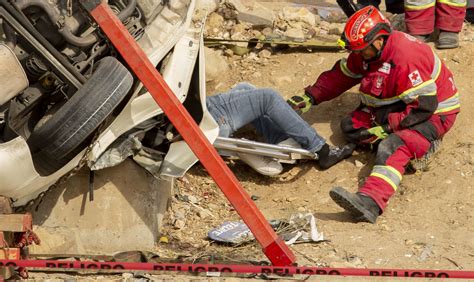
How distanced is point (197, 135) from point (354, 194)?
5.39ft

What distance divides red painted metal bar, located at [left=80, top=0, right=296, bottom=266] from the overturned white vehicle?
0.37 feet

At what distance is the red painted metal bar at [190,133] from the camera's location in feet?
22.4

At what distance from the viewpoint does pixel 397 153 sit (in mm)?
8430

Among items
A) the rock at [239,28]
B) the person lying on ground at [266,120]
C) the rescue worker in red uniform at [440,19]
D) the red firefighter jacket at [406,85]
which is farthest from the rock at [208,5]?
the red firefighter jacket at [406,85]

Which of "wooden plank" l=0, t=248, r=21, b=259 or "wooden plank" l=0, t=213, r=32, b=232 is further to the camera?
"wooden plank" l=0, t=213, r=32, b=232

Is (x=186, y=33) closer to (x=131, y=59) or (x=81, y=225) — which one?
(x=131, y=59)

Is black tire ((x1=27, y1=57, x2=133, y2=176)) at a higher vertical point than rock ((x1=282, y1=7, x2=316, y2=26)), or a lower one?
higher

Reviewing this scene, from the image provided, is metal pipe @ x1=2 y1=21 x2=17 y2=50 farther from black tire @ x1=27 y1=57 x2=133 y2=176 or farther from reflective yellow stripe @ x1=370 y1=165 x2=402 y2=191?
reflective yellow stripe @ x1=370 y1=165 x2=402 y2=191

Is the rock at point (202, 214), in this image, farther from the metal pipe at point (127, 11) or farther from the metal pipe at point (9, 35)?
the metal pipe at point (9, 35)

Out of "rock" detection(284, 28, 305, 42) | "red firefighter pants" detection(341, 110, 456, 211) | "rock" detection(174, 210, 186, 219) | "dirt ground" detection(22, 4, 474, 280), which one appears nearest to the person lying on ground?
"dirt ground" detection(22, 4, 474, 280)

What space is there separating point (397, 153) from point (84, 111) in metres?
2.76

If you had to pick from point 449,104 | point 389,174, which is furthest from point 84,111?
point 449,104

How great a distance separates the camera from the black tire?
6691mm

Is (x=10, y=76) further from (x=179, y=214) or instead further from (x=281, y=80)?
(x=281, y=80)
